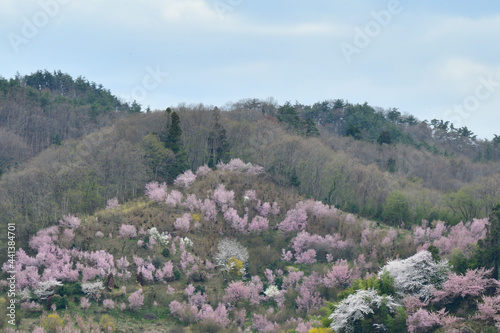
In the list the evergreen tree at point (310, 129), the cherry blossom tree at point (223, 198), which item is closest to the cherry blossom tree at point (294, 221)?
the cherry blossom tree at point (223, 198)

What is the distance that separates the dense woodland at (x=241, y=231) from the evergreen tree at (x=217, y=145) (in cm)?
15

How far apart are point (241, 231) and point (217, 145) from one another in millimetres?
14156

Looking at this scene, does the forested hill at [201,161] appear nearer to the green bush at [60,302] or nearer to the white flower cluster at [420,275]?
the green bush at [60,302]

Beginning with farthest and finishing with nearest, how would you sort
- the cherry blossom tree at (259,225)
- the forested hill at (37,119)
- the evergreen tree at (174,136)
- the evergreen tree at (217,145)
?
the forested hill at (37,119), the evergreen tree at (217,145), the evergreen tree at (174,136), the cherry blossom tree at (259,225)

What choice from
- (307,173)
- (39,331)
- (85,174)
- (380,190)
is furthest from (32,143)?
(39,331)

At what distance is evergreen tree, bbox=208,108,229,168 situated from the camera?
54.5 metres

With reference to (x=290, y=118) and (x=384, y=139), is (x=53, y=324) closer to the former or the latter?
(x=290, y=118)

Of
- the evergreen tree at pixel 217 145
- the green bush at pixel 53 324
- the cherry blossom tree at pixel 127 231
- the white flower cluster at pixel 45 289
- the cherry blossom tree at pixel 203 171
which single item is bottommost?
the green bush at pixel 53 324

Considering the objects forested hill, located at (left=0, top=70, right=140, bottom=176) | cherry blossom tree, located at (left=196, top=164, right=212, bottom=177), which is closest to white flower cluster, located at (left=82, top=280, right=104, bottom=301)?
cherry blossom tree, located at (left=196, top=164, right=212, bottom=177)

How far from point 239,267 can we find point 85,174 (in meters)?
15.1

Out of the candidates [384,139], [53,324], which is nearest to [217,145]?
[53,324]

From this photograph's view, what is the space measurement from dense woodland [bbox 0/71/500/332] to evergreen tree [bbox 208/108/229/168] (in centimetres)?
15

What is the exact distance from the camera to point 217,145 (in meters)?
55.1

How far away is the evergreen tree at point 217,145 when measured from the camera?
2146 inches
